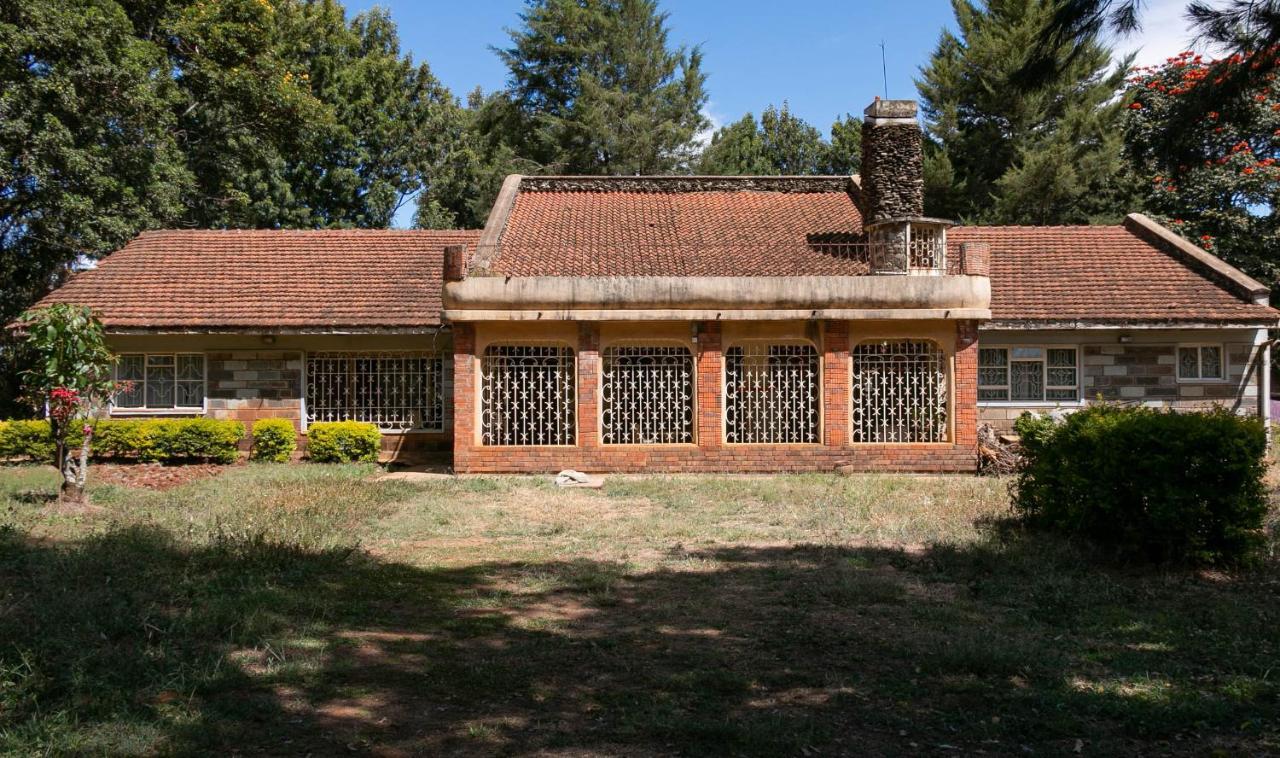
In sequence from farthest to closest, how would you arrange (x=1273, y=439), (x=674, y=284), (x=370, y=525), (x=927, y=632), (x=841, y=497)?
1. (x=1273, y=439)
2. (x=674, y=284)
3. (x=841, y=497)
4. (x=370, y=525)
5. (x=927, y=632)

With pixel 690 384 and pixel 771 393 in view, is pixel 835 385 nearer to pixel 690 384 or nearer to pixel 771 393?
pixel 771 393

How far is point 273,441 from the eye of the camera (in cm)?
1670

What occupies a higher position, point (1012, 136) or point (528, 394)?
point (1012, 136)

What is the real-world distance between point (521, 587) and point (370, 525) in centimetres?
338

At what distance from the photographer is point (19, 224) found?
21422 mm

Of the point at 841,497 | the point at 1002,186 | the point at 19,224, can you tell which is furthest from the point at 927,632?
the point at 1002,186

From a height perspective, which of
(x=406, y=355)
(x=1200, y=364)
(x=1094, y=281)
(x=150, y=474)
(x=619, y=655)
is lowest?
(x=619, y=655)

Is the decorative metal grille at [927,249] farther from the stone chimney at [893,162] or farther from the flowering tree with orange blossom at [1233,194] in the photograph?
the flowering tree with orange blossom at [1233,194]

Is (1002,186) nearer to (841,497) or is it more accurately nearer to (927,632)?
(841,497)

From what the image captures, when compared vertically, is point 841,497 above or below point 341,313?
below

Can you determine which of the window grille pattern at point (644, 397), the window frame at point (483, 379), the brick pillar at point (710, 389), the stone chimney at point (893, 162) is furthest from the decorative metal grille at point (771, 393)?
the stone chimney at point (893, 162)

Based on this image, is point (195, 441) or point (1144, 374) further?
point (1144, 374)

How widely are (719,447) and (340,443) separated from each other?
6478 mm

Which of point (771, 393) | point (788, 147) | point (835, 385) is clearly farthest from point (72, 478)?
point (788, 147)
